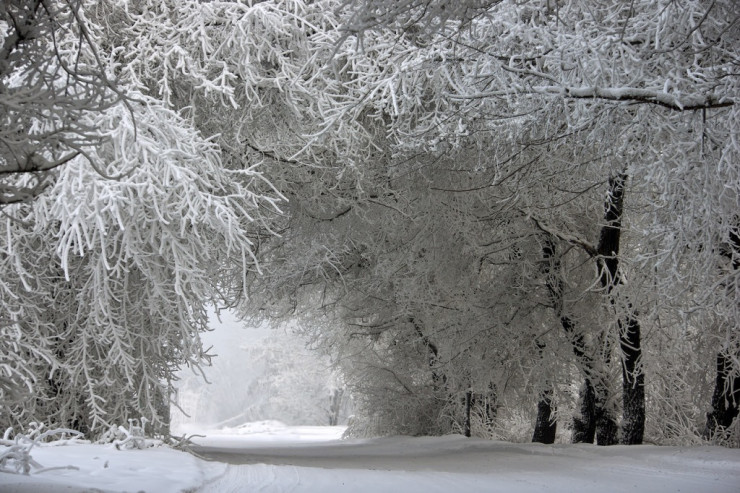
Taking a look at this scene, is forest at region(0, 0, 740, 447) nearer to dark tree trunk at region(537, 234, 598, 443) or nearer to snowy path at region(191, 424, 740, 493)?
dark tree trunk at region(537, 234, 598, 443)

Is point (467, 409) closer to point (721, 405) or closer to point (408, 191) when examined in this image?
point (721, 405)

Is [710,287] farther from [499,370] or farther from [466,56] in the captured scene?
[499,370]

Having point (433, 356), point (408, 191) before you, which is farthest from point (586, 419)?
point (408, 191)

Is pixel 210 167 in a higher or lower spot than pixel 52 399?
higher

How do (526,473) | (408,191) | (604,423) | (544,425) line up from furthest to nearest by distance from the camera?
(544,425) → (604,423) → (408,191) → (526,473)

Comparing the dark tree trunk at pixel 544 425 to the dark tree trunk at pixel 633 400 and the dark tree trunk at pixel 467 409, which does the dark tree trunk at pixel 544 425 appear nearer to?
the dark tree trunk at pixel 467 409

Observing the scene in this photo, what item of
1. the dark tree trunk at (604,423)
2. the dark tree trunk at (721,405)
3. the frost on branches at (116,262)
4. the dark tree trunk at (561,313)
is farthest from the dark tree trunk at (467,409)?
the frost on branches at (116,262)

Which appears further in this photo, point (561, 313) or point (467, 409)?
point (467, 409)

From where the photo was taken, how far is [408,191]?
9.77 meters

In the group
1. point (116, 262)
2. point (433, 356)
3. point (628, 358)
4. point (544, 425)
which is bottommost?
point (544, 425)

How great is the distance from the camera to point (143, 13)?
29.6ft

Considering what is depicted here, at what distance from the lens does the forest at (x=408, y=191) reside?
530 cm

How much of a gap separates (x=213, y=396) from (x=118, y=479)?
139 ft

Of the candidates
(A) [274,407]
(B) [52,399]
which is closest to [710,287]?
(B) [52,399]
